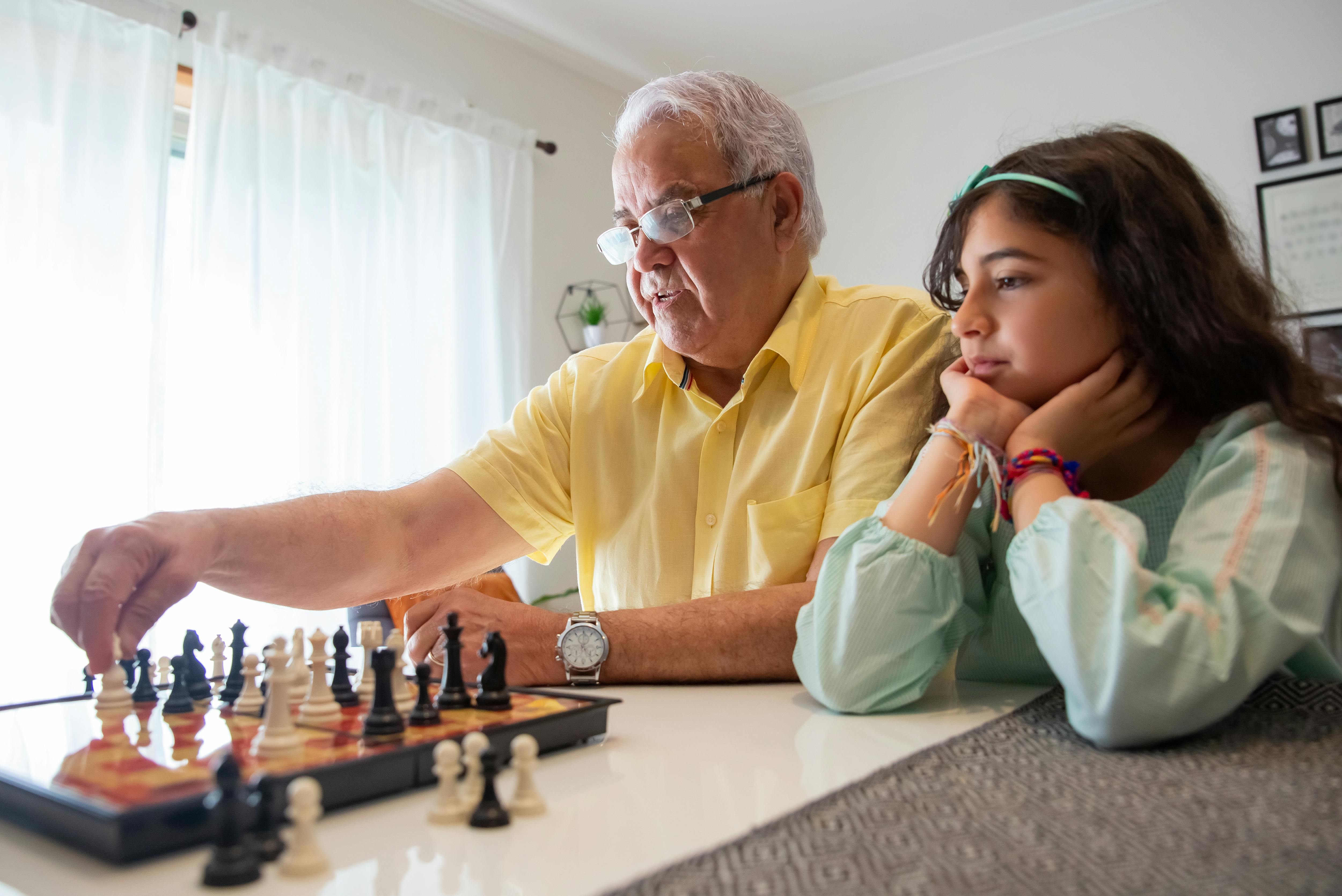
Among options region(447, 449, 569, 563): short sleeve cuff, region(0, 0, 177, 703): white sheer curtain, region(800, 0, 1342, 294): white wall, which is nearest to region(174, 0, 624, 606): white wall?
region(0, 0, 177, 703): white sheer curtain

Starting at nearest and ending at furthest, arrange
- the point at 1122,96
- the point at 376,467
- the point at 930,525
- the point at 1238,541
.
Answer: the point at 1238,541, the point at 930,525, the point at 376,467, the point at 1122,96

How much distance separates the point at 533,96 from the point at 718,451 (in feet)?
11.1

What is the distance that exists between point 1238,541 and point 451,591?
99 cm

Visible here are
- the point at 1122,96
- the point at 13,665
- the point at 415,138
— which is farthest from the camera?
the point at 1122,96

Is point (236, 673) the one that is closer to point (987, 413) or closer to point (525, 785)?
point (525, 785)

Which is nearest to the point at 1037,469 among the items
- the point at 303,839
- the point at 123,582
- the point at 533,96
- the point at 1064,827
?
the point at 1064,827

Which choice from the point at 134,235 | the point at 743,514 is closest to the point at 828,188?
the point at 134,235

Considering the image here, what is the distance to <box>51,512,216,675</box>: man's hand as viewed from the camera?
1.06 m

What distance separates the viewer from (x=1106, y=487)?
1.23 meters

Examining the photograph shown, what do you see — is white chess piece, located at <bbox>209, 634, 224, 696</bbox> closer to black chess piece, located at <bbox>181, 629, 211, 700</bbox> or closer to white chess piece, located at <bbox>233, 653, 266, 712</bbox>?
black chess piece, located at <bbox>181, 629, 211, 700</bbox>

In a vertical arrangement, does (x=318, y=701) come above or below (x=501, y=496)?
below

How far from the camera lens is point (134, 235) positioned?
2973 millimetres

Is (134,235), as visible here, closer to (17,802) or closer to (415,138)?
(415,138)

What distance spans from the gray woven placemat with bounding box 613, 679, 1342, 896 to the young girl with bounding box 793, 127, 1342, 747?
69mm
